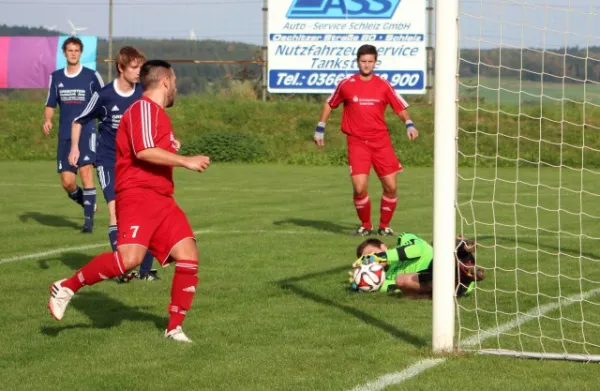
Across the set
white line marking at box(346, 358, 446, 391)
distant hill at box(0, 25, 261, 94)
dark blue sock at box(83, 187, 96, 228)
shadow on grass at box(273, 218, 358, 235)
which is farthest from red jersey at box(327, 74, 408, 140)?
distant hill at box(0, 25, 261, 94)

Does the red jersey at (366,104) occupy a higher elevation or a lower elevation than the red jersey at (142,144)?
higher

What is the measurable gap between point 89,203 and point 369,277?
5.94 m

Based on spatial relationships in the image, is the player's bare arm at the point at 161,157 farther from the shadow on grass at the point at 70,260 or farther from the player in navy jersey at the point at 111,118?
the shadow on grass at the point at 70,260

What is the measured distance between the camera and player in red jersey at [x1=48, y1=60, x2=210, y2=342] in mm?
7320

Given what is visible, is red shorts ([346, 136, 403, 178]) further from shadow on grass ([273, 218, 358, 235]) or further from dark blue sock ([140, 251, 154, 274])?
dark blue sock ([140, 251, 154, 274])

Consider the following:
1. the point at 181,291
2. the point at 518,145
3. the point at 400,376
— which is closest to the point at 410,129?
the point at 518,145

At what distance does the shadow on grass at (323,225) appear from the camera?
14.6 metres

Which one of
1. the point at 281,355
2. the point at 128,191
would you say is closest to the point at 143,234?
the point at 128,191

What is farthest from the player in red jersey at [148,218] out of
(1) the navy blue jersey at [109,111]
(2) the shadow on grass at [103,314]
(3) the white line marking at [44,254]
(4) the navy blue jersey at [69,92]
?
(4) the navy blue jersey at [69,92]

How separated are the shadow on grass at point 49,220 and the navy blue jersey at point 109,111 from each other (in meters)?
4.35

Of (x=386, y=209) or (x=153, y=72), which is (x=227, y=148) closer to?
(x=386, y=209)

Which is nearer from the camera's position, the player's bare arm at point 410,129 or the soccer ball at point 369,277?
the soccer ball at point 369,277

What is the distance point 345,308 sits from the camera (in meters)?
8.59

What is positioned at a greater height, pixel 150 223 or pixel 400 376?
pixel 150 223
